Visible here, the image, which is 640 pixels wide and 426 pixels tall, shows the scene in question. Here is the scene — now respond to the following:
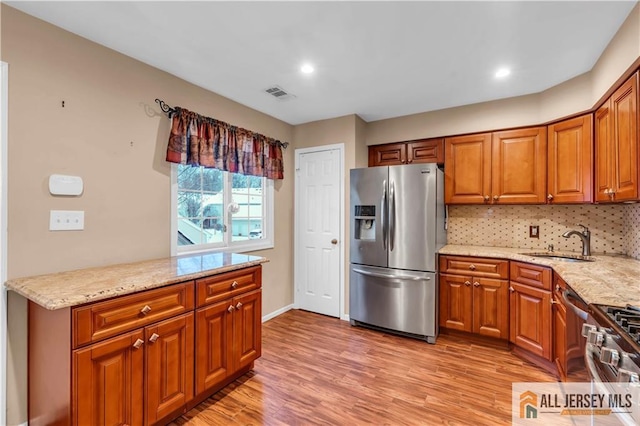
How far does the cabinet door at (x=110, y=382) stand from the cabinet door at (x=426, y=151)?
3168 millimetres

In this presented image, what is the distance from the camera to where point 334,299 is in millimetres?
3582

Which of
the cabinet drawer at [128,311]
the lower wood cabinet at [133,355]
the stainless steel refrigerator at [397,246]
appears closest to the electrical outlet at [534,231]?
the stainless steel refrigerator at [397,246]

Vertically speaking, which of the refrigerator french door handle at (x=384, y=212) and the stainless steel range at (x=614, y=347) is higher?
the refrigerator french door handle at (x=384, y=212)

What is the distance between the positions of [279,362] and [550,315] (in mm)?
2267

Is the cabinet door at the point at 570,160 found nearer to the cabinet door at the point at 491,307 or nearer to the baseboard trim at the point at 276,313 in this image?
the cabinet door at the point at 491,307

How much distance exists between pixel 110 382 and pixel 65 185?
1.24 metres

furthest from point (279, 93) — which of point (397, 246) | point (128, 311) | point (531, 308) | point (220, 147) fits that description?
point (531, 308)

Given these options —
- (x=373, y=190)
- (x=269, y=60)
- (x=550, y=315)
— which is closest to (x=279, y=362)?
(x=373, y=190)

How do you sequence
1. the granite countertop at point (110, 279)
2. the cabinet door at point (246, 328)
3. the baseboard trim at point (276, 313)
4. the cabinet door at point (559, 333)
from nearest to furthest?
the granite countertop at point (110, 279) → the cabinet door at point (559, 333) → the cabinet door at point (246, 328) → the baseboard trim at point (276, 313)

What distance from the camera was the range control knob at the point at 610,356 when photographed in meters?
0.97

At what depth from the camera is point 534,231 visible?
3.03 m

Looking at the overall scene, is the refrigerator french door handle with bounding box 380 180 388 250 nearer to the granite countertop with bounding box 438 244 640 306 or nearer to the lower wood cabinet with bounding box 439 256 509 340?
the lower wood cabinet with bounding box 439 256 509 340

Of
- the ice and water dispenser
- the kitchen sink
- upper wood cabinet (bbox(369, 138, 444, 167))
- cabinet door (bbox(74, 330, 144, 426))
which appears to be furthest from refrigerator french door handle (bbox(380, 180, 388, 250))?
cabinet door (bbox(74, 330, 144, 426))

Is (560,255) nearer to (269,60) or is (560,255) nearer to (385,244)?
(385,244)
